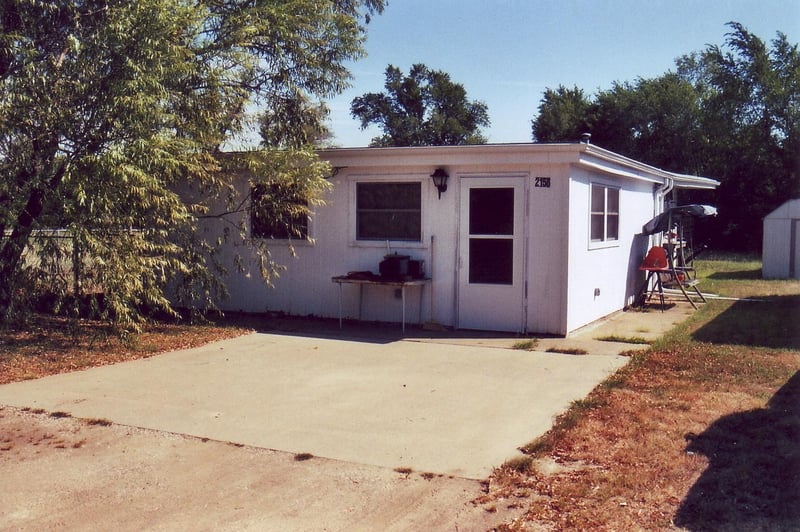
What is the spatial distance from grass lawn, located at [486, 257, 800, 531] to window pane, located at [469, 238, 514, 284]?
231cm

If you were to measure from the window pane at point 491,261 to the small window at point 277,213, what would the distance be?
239cm

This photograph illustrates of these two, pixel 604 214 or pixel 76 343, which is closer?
pixel 76 343

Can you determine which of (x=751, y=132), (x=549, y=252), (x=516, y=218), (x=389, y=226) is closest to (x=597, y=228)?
(x=549, y=252)

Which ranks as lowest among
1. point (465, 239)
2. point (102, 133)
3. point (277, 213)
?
point (465, 239)

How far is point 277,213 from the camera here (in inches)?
398

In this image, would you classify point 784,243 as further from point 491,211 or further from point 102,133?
point 102,133

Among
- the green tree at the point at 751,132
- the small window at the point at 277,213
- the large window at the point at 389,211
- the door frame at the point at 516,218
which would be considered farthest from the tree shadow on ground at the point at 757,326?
the green tree at the point at 751,132

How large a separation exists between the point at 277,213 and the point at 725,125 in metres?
28.8

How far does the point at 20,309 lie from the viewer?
8672 millimetres

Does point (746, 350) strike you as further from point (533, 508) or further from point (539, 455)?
point (533, 508)

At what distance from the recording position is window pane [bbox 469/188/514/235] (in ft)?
31.8

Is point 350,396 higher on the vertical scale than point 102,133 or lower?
lower

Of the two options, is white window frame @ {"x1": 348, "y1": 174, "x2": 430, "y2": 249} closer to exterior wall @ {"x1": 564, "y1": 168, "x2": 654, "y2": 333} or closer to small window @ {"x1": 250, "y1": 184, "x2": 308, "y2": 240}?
small window @ {"x1": 250, "y1": 184, "x2": 308, "y2": 240}

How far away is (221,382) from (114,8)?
13.6 feet
